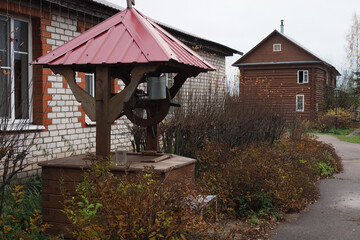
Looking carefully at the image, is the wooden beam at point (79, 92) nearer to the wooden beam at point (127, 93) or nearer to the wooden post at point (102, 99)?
the wooden post at point (102, 99)

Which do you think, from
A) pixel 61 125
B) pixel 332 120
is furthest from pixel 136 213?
pixel 332 120

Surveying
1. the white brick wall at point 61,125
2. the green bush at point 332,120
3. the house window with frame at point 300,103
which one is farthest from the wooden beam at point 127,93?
the house window with frame at point 300,103

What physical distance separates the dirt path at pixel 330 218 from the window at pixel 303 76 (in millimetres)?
24740

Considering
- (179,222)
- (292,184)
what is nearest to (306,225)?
(292,184)

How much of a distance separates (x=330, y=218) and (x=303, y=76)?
2842 cm

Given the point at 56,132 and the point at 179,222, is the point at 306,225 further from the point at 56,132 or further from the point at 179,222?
the point at 56,132

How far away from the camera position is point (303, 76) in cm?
3403

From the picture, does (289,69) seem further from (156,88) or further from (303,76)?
(156,88)

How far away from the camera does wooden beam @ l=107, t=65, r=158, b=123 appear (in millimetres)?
4750

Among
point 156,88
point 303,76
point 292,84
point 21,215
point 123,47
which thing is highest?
point 303,76

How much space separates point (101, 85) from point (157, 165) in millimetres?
1044

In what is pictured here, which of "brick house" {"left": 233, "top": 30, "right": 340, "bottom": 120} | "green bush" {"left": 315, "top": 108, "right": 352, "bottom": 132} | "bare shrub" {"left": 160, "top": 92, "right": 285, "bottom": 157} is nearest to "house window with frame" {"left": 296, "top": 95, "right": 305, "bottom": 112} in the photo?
"brick house" {"left": 233, "top": 30, "right": 340, "bottom": 120}

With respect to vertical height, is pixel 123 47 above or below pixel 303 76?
below

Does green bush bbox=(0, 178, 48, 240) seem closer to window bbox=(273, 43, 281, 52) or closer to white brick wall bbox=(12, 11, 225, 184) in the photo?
white brick wall bbox=(12, 11, 225, 184)
